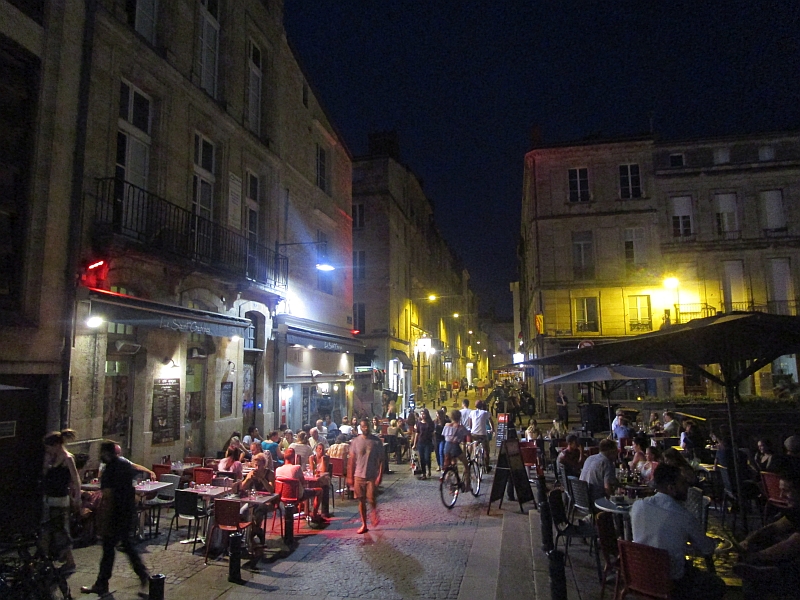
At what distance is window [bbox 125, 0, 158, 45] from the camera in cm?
1173

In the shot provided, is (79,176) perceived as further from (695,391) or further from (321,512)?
(695,391)

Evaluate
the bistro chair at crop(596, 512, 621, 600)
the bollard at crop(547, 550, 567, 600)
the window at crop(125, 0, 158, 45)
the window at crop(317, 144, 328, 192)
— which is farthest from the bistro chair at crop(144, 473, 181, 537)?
the window at crop(317, 144, 328, 192)

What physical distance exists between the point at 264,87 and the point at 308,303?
7.18m

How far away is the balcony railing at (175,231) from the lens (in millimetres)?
10211

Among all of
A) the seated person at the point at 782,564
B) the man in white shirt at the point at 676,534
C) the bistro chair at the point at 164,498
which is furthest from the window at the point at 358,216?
the seated person at the point at 782,564

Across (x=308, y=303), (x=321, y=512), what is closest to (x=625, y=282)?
(x=308, y=303)

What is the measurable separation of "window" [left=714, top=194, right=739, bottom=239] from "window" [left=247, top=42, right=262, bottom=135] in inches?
1050

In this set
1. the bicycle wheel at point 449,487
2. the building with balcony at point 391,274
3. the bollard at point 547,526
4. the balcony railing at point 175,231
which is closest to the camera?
the bollard at point 547,526

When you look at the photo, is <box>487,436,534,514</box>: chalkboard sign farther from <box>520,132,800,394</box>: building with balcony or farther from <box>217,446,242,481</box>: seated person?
<box>520,132,800,394</box>: building with balcony

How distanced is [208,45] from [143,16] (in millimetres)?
2617

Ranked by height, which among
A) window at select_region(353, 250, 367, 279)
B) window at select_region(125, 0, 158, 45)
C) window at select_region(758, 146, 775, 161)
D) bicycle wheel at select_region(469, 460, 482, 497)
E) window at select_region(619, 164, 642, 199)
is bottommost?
bicycle wheel at select_region(469, 460, 482, 497)

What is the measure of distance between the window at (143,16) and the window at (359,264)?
1958 cm

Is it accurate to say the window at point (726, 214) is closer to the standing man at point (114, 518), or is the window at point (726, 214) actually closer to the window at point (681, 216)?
the window at point (681, 216)

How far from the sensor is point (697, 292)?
3103 cm
